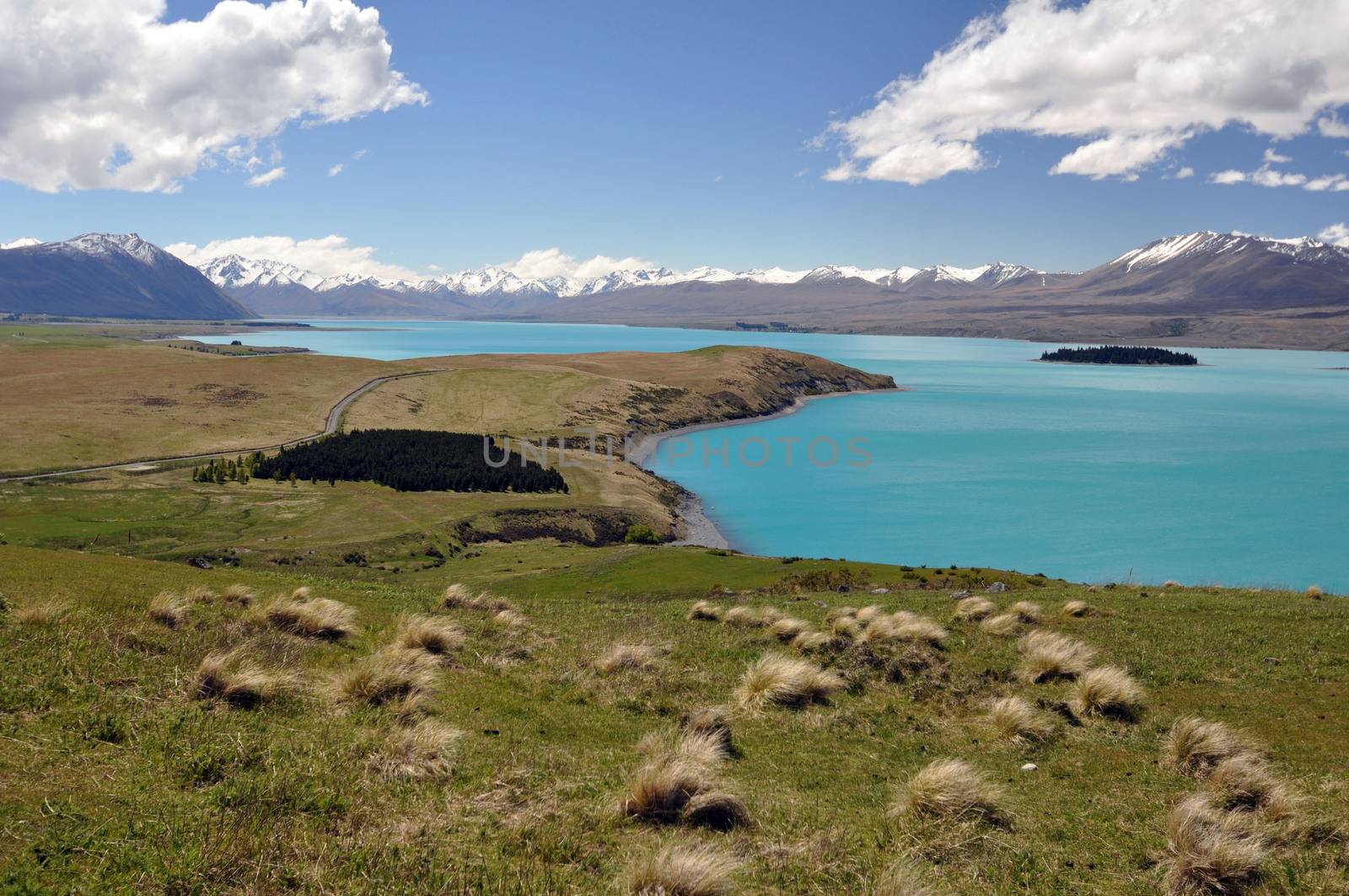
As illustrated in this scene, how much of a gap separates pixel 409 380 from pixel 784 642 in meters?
139

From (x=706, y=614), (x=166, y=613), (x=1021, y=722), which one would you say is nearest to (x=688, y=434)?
(x=706, y=614)

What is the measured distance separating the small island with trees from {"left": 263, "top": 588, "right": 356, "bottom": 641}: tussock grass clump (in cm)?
6685

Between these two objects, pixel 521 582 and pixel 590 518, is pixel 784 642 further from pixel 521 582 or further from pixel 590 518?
pixel 590 518

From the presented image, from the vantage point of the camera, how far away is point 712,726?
36.3 ft

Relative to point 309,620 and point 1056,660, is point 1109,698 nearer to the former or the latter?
point 1056,660

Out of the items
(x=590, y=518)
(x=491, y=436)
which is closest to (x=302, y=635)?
(x=590, y=518)

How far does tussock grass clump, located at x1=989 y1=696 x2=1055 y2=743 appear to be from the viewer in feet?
37.3

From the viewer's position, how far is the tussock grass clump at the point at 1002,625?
17344 millimetres

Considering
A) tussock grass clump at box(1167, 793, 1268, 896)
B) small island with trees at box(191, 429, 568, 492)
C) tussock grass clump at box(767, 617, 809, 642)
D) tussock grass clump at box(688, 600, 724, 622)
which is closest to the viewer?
tussock grass clump at box(1167, 793, 1268, 896)

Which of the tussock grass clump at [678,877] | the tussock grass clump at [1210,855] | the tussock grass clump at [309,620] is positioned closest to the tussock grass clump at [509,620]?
the tussock grass clump at [309,620]

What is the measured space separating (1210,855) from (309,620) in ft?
42.8

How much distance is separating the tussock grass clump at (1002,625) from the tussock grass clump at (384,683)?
12.3 m

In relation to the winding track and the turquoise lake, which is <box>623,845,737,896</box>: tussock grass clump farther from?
the winding track

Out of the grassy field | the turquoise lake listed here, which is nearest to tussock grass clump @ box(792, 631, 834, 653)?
the turquoise lake
